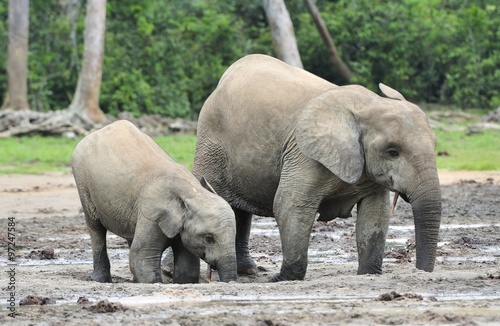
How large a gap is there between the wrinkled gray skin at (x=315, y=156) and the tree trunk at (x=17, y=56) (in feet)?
54.9

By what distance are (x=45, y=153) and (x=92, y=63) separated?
18.7 feet

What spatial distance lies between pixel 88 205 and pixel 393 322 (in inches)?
150

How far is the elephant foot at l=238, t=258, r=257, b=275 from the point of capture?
10.3 metres

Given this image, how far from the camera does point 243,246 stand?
10555 millimetres

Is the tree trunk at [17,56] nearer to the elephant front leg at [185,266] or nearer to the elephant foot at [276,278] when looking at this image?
the elephant front leg at [185,266]

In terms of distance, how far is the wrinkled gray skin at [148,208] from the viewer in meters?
8.95

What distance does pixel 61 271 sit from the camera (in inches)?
392

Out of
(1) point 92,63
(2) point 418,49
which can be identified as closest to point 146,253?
(1) point 92,63

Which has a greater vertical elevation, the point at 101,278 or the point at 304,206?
the point at 304,206

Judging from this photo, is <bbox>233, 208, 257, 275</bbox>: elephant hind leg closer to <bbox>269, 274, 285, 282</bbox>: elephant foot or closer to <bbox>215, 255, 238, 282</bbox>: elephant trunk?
<bbox>269, 274, 285, 282</bbox>: elephant foot

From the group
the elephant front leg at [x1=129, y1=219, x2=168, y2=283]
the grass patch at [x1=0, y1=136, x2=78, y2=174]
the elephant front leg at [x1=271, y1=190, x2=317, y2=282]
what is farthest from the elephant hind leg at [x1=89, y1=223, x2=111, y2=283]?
the grass patch at [x1=0, y1=136, x2=78, y2=174]

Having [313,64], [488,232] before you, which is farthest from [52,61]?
[488,232]

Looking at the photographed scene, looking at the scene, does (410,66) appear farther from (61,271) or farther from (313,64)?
(61,271)

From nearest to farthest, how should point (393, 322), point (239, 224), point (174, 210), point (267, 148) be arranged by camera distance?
point (393, 322)
point (174, 210)
point (267, 148)
point (239, 224)
